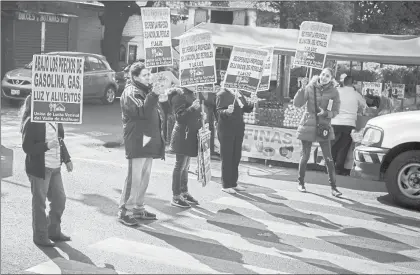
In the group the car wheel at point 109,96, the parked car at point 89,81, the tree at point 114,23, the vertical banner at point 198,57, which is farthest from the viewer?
the tree at point 114,23

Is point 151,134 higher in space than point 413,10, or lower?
lower

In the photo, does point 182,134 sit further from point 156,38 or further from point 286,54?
point 286,54

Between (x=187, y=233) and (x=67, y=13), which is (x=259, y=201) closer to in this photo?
(x=187, y=233)

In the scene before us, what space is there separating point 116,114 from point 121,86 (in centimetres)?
551

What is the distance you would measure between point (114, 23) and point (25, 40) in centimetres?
433

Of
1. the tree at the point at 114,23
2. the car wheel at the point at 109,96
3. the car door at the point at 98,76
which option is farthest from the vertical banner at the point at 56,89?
the tree at the point at 114,23

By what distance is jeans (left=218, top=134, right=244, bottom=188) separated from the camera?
31.0 feet

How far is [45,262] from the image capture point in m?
5.98

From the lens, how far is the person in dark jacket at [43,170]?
6297mm

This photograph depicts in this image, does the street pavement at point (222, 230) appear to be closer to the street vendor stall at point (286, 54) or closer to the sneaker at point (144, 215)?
the sneaker at point (144, 215)

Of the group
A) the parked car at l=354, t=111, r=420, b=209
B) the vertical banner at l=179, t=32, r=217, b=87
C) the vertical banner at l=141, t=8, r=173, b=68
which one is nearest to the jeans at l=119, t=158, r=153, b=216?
the vertical banner at l=179, t=32, r=217, b=87

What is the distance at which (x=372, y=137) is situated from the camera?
962 cm

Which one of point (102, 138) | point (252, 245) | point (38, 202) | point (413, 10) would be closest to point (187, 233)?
point (252, 245)

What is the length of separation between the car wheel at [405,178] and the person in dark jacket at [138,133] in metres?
3.64
